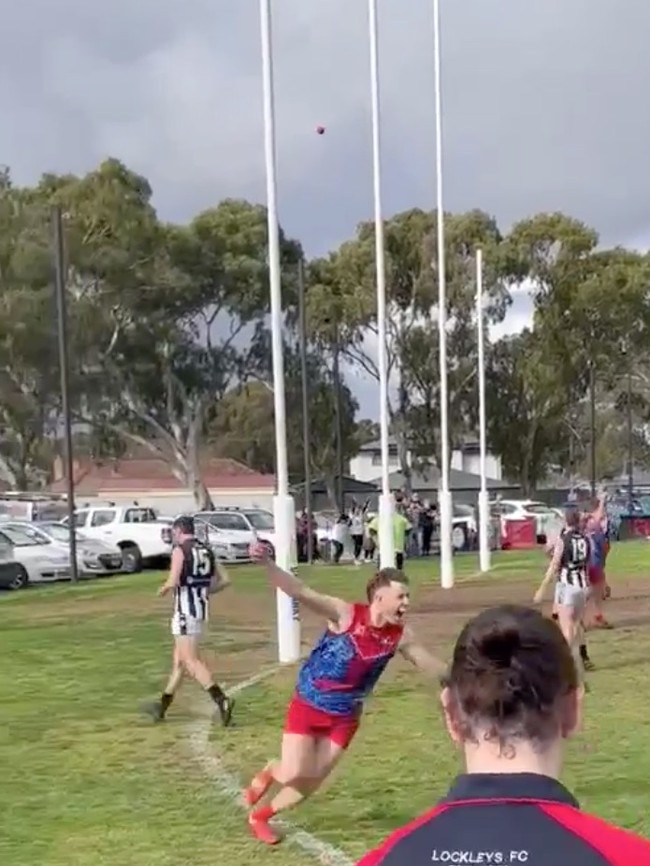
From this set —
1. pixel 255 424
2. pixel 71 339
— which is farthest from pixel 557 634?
pixel 255 424

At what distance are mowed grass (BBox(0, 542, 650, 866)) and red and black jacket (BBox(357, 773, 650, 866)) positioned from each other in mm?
6180

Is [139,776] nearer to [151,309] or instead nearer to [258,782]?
[258,782]

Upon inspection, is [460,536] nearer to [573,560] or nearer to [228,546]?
[228,546]

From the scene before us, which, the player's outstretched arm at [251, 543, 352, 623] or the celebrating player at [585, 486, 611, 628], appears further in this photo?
the celebrating player at [585, 486, 611, 628]

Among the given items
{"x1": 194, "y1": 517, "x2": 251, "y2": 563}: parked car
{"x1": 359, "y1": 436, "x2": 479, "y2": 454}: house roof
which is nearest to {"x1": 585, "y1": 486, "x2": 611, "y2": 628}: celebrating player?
{"x1": 194, "y1": 517, "x2": 251, "y2": 563}: parked car

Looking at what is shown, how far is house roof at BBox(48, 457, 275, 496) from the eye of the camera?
8812 cm

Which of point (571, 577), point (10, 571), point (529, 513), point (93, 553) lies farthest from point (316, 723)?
point (529, 513)

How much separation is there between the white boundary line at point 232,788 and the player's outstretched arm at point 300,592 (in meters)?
1.24

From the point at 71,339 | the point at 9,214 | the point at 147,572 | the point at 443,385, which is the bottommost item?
the point at 147,572

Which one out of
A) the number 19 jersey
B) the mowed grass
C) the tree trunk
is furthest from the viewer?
the tree trunk

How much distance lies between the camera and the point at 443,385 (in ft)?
97.4

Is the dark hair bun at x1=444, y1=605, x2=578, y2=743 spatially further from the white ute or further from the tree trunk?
the tree trunk

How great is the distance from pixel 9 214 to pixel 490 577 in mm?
32282

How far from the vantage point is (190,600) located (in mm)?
13125
